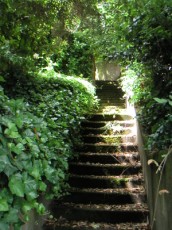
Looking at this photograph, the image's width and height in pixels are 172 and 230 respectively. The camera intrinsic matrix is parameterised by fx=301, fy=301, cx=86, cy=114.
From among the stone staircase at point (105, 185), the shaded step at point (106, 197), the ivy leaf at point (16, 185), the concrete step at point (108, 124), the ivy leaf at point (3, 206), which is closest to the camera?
the ivy leaf at point (3, 206)

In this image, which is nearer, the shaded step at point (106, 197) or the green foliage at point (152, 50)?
the green foliage at point (152, 50)

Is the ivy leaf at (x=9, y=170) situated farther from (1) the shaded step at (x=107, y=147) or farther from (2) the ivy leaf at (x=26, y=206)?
(1) the shaded step at (x=107, y=147)

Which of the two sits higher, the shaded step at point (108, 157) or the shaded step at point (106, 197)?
the shaded step at point (108, 157)

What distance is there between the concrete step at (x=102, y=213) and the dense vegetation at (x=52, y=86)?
0.82 feet

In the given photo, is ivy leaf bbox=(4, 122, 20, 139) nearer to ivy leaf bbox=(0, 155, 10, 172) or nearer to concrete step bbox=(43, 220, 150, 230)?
ivy leaf bbox=(0, 155, 10, 172)

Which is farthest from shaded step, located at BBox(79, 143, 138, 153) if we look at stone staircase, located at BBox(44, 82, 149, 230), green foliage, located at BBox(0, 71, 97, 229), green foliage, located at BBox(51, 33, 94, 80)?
green foliage, located at BBox(51, 33, 94, 80)

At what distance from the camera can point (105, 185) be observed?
14.0 feet

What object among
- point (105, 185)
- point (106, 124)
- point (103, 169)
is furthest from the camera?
point (106, 124)

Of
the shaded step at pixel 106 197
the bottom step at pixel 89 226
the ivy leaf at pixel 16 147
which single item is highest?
the ivy leaf at pixel 16 147

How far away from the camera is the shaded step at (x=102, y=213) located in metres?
3.63

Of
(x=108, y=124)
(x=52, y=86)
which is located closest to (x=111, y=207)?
(x=108, y=124)

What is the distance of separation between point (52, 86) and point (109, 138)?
55.6 inches

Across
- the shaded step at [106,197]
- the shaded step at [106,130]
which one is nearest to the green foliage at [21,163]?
the shaded step at [106,197]

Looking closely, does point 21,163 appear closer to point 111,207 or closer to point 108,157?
point 111,207
